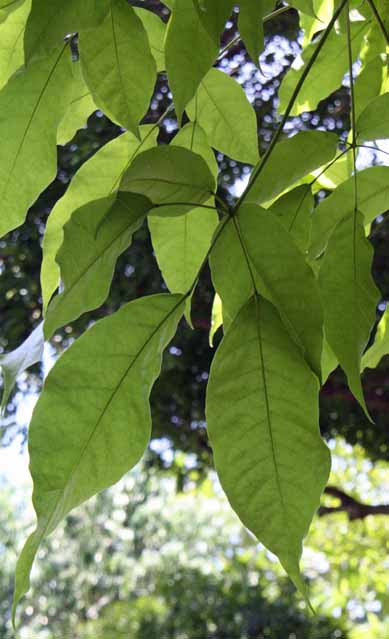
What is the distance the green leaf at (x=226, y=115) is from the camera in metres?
0.34

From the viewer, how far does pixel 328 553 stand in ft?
7.77

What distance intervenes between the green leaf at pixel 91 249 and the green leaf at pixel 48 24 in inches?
1.6

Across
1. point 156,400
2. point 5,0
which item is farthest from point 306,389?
point 156,400

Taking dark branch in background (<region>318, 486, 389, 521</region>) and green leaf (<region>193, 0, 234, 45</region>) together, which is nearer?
green leaf (<region>193, 0, 234, 45</region>)

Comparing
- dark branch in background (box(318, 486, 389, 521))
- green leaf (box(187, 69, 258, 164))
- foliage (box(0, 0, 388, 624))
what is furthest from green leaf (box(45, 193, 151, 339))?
dark branch in background (box(318, 486, 389, 521))

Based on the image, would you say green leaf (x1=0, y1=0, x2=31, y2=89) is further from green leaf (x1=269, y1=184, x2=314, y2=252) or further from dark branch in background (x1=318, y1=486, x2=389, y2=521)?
dark branch in background (x1=318, y1=486, x2=389, y2=521)

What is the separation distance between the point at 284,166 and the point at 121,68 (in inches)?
2.1

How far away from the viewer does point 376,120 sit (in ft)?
0.93

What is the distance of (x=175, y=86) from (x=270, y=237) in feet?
0.15

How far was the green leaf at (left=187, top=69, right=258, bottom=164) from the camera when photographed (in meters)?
0.34

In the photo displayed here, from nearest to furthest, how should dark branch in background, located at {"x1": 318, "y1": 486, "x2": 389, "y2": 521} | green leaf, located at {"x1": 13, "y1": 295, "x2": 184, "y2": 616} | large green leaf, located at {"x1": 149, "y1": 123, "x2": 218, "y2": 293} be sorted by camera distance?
1. green leaf, located at {"x1": 13, "y1": 295, "x2": 184, "y2": 616}
2. large green leaf, located at {"x1": 149, "y1": 123, "x2": 218, "y2": 293}
3. dark branch in background, located at {"x1": 318, "y1": 486, "x2": 389, "y2": 521}

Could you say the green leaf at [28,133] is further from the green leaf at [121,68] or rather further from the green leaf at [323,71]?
the green leaf at [323,71]

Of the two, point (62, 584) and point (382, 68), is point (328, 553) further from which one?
point (382, 68)

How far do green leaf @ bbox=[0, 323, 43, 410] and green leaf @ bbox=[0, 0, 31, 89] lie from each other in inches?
4.0
